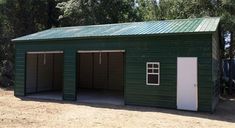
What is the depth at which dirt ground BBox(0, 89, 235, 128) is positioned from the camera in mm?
9969

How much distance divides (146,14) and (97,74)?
12775 mm

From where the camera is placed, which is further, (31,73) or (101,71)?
(101,71)

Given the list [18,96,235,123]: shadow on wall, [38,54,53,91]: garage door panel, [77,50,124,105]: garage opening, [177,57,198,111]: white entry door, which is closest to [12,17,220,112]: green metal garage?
[177,57,198,111]: white entry door

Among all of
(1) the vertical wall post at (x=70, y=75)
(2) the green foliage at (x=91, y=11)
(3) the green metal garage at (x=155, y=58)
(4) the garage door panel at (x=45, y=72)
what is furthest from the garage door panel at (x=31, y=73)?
(2) the green foliage at (x=91, y=11)

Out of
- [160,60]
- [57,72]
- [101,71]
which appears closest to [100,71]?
[101,71]

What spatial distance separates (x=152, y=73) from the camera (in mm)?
13539

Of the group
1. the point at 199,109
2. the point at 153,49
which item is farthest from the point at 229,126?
the point at 153,49

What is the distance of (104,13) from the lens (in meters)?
28.2

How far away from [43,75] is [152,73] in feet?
27.4

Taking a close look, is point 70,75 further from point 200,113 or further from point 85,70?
point 85,70

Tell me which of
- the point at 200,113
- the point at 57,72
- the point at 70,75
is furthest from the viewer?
the point at 57,72

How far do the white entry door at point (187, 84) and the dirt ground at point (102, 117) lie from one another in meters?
0.45

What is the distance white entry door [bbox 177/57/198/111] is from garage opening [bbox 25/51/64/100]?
20.4ft

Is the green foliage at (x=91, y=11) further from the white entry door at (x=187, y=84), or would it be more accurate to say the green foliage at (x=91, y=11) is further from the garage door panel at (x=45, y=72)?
the white entry door at (x=187, y=84)
